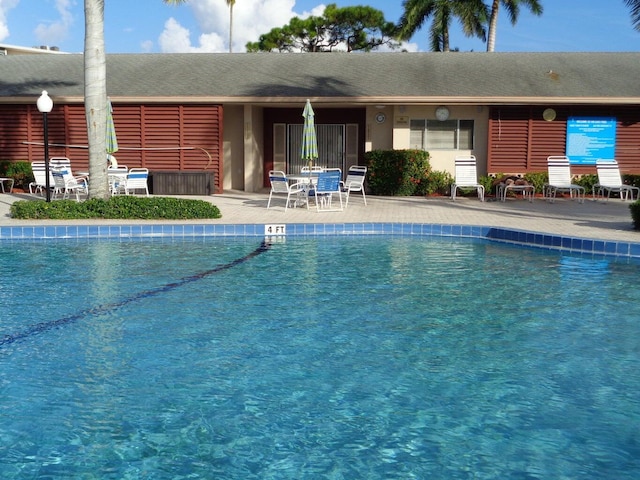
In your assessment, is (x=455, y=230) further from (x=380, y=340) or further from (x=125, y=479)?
(x=125, y=479)

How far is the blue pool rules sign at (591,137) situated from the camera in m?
19.1

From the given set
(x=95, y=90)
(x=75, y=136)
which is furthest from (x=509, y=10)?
(x=95, y=90)

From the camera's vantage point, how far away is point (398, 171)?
18469mm

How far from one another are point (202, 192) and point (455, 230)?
320 inches

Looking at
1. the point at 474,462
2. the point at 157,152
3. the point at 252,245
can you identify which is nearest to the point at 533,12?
the point at 157,152

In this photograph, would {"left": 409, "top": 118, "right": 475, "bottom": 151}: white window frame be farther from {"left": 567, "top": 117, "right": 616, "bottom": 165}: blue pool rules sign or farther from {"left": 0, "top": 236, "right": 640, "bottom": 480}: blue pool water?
{"left": 0, "top": 236, "right": 640, "bottom": 480}: blue pool water

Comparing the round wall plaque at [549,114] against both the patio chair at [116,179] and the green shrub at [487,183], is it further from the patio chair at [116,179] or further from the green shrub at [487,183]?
the patio chair at [116,179]

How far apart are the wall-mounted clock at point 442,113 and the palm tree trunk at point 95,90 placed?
8.98 m

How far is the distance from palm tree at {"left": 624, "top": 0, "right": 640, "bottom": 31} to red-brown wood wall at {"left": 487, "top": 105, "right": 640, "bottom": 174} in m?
2.35

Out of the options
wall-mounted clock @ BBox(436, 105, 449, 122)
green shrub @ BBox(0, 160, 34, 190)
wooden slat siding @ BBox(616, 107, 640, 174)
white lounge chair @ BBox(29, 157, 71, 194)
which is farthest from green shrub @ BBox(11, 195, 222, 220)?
wooden slat siding @ BBox(616, 107, 640, 174)

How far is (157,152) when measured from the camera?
1958 cm

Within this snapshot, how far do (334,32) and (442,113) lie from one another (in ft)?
72.8

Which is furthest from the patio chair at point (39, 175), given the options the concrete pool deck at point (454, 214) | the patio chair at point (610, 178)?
the patio chair at point (610, 178)

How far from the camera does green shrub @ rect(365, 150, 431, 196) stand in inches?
725
